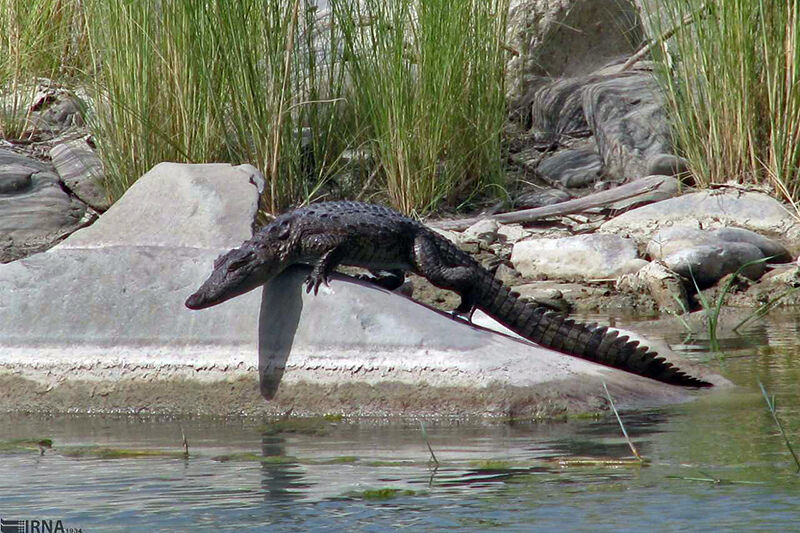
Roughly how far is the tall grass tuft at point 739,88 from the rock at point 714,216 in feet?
0.54

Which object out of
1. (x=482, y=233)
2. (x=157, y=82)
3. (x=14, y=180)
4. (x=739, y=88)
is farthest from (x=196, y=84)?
(x=739, y=88)

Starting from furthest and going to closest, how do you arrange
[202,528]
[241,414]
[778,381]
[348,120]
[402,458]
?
[348,120] < [778,381] < [241,414] < [402,458] < [202,528]

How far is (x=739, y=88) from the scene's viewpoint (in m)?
8.48

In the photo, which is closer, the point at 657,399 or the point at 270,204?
the point at 657,399

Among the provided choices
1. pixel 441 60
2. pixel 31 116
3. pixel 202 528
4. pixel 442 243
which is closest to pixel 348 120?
pixel 441 60

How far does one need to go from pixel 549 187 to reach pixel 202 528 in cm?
751

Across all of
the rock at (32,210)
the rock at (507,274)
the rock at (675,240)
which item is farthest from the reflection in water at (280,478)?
the rock at (32,210)

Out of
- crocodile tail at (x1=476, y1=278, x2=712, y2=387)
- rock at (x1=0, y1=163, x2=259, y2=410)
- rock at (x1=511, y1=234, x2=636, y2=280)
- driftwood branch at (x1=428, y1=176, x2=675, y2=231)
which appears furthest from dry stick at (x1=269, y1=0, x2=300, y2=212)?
crocodile tail at (x1=476, y1=278, x2=712, y2=387)

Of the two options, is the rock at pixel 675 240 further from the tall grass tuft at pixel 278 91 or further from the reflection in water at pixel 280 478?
the reflection in water at pixel 280 478

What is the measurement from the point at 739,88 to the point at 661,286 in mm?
1736

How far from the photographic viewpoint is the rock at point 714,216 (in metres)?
8.40

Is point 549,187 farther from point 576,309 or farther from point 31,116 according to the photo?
point 31,116

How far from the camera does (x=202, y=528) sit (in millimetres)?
2992

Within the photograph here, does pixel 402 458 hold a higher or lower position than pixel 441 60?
lower
